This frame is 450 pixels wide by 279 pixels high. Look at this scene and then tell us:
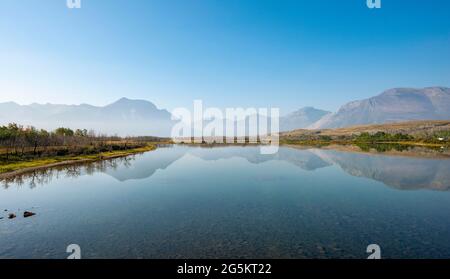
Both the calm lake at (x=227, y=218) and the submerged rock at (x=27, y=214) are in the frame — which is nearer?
the calm lake at (x=227, y=218)

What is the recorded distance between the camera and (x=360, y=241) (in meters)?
17.5

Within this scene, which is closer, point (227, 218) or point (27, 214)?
point (227, 218)

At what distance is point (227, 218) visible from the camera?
22.6 m

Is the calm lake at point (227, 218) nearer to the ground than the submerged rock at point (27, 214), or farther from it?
nearer to the ground

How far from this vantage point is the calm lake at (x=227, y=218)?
650 inches

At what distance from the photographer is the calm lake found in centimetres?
1652

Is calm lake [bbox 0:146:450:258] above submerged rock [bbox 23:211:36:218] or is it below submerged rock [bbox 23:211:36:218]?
below

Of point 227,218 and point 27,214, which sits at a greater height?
point 27,214
